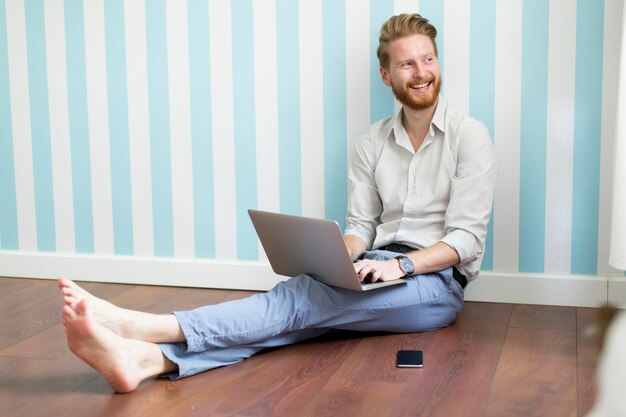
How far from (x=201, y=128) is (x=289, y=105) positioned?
0.38 m

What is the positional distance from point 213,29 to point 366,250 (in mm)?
1059

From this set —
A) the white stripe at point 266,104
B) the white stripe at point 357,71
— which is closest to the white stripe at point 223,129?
the white stripe at point 266,104

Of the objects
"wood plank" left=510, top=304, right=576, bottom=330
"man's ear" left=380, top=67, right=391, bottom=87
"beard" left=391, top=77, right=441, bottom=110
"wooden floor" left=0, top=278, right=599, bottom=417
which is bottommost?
"wood plank" left=510, top=304, right=576, bottom=330

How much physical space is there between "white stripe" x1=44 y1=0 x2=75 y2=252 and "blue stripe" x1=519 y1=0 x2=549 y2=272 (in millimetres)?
1831

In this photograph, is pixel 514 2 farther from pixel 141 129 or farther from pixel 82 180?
pixel 82 180

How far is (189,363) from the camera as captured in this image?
206 centimetres

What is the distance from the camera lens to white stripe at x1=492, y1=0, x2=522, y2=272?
2.68 metres

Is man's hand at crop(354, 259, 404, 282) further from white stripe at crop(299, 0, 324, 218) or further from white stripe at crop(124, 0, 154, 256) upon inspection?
white stripe at crop(124, 0, 154, 256)

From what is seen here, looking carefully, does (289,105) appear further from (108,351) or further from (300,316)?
(108,351)

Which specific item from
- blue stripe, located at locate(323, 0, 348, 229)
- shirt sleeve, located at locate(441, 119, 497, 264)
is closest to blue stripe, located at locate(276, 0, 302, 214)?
blue stripe, located at locate(323, 0, 348, 229)

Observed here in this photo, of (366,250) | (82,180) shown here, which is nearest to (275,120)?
(366,250)

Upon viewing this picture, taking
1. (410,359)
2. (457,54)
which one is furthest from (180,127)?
(410,359)

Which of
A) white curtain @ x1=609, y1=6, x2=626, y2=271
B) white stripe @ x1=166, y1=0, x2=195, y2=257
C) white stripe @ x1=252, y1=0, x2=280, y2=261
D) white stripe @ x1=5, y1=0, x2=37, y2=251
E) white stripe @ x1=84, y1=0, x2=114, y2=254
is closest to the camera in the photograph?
white curtain @ x1=609, y1=6, x2=626, y2=271

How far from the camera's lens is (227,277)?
3.12m
